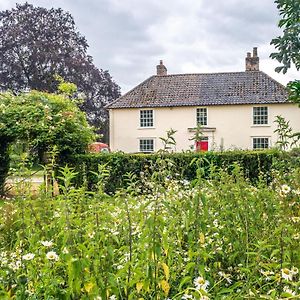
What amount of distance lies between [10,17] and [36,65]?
4.11 metres

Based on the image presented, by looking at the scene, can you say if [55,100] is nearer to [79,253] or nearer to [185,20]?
[185,20]

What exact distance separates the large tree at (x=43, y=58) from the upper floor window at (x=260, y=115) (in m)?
11.0

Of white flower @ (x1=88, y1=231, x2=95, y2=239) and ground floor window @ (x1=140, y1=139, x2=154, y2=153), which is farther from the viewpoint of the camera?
ground floor window @ (x1=140, y1=139, x2=154, y2=153)

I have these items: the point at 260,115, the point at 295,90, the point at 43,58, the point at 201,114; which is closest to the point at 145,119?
the point at 201,114

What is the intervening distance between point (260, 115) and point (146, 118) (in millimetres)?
6629

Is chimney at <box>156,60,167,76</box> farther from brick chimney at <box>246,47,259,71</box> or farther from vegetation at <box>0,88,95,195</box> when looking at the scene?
vegetation at <box>0,88,95,195</box>

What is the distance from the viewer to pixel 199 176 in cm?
229

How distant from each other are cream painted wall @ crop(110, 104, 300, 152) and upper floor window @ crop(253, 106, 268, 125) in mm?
229

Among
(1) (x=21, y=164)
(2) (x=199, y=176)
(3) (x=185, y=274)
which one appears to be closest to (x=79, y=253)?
(3) (x=185, y=274)

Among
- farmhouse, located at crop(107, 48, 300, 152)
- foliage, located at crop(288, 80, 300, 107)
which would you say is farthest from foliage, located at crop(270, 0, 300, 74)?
farmhouse, located at crop(107, 48, 300, 152)

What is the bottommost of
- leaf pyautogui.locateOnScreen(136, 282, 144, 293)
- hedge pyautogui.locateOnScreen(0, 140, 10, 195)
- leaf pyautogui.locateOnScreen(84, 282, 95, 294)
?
leaf pyautogui.locateOnScreen(136, 282, 144, 293)

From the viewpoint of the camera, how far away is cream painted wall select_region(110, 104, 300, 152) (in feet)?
83.5

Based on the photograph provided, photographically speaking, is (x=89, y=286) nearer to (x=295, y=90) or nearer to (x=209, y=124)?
(x=295, y=90)

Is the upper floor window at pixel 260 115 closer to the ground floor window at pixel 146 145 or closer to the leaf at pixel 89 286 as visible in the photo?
the ground floor window at pixel 146 145
